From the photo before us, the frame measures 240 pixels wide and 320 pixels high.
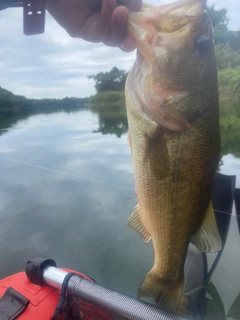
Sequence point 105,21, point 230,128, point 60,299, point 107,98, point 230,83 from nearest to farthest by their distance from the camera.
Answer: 1. point 105,21
2. point 60,299
3. point 230,128
4. point 107,98
5. point 230,83

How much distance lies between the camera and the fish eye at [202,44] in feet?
4.08

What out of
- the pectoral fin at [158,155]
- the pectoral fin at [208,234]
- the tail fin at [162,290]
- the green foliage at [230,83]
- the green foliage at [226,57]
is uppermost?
the green foliage at [226,57]

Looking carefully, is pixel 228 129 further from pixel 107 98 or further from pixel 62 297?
pixel 62 297

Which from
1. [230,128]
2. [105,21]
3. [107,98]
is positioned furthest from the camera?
[107,98]

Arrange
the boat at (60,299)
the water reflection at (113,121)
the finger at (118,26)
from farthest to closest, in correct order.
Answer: the water reflection at (113,121) < the boat at (60,299) < the finger at (118,26)

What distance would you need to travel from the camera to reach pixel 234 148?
23.1ft

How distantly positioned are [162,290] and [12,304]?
815mm

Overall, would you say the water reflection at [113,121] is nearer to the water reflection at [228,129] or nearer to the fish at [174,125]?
the water reflection at [228,129]

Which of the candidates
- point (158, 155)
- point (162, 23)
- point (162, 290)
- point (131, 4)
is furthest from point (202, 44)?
point (162, 290)

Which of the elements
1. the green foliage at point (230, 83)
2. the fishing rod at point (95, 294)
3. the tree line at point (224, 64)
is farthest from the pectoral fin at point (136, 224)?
the green foliage at point (230, 83)

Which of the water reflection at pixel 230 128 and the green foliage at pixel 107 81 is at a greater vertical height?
the green foliage at pixel 107 81

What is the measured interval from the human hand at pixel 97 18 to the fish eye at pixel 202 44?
0.79 ft

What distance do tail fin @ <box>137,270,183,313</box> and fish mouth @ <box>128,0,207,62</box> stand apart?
0.88 metres

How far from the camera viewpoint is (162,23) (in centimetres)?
121
